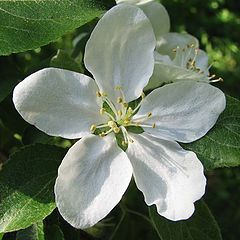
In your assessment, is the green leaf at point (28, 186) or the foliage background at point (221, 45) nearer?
the green leaf at point (28, 186)

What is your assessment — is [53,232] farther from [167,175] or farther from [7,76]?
[7,76]

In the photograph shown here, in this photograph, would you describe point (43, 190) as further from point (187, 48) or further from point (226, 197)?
point (226, 197)

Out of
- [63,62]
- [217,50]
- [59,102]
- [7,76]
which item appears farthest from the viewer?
[217,50]

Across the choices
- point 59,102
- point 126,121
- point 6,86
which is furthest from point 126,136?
point 6,86

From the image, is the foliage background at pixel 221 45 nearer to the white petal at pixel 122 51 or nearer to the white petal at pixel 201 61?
the white petal at pixel 201 61

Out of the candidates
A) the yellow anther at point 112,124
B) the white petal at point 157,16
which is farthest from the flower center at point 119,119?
the white petal at point 157,16

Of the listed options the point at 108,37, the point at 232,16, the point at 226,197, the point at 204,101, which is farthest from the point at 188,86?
the point at 226,197

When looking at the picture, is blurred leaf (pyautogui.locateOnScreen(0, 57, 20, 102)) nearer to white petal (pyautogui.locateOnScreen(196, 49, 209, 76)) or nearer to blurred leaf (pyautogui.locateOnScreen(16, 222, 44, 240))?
blurred leaf (pyautogui.locateOnScreen(16, 222, 44, 240))

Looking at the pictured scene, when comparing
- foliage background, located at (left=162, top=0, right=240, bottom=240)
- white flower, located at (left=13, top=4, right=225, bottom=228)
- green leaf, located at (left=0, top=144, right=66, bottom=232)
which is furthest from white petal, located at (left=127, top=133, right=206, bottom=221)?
foliage background, located at (left=162, top=0, right=240, bottom=240)
